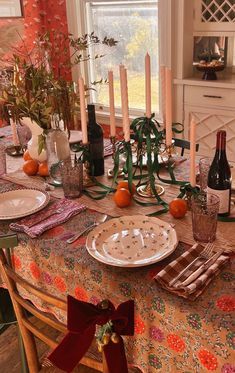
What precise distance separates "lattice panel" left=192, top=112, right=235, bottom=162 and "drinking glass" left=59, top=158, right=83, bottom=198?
6.02 ft

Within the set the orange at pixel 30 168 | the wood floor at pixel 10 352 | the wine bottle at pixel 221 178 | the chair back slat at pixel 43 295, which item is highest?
the wine bottle at pixel 221 178

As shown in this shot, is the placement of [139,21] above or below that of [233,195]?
above

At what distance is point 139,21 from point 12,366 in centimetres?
282

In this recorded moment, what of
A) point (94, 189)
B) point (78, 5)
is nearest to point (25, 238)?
point (94, 189)

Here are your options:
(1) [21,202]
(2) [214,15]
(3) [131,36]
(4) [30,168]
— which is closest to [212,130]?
(2) [214,15]

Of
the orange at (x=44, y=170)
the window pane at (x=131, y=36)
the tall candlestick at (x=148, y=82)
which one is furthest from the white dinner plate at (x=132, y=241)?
the window pane at (x=131, y=36)

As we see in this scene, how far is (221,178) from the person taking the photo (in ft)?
4.62

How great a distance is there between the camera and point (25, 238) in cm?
130

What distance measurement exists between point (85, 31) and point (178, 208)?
2819 mm

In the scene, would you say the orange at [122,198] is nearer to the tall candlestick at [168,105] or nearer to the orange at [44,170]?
the tall candlestick at [168,105]

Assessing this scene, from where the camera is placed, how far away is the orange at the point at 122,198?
1466 mm

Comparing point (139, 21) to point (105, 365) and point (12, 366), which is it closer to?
point (12, 366)

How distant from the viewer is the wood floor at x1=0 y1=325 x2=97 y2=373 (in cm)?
179

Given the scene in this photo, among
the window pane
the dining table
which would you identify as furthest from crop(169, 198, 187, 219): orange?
the window pane
